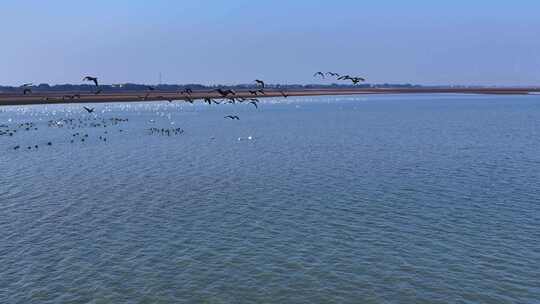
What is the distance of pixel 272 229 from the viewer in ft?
92.7

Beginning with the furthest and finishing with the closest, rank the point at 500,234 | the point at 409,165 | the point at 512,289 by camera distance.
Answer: the point at 409,165, the point at 500,234, the point at 512,289

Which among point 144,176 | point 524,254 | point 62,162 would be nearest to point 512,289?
point 524,254

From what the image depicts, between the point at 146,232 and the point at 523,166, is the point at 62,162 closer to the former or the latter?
the point at 146,232

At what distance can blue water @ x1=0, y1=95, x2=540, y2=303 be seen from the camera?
2088 centimetres

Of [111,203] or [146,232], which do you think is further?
[111,203]

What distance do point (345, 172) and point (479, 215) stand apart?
16161 millimetres

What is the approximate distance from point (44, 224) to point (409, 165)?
3310 cm

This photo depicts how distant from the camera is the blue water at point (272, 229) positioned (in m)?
20.9

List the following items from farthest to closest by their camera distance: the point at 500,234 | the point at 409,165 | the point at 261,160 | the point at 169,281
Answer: the point at 261,160 → the point at 409,165 → the point at 500,234 → the point at 169,281

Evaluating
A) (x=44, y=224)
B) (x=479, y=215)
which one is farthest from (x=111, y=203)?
(x=479, y=215)

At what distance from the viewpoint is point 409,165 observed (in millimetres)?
48938

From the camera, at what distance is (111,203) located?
114 ft

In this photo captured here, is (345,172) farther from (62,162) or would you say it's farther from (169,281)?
(62,162)

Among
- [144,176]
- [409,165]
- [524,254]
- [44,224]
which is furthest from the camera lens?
[409,165]
